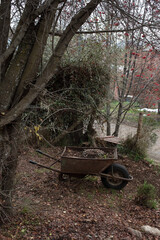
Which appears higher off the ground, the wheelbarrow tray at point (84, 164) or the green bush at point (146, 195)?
the wheelbarrow tray at point (84, 164)

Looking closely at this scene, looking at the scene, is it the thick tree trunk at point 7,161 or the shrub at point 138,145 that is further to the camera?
the shrub at point 138,145

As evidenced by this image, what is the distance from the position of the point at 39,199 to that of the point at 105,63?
363cm

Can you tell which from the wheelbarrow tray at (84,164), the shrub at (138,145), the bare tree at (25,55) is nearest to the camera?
the bare tree at (25,55)

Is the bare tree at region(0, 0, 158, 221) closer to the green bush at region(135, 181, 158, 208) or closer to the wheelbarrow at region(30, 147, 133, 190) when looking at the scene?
the wheelbarrow at region(30, 147, 133, 190)

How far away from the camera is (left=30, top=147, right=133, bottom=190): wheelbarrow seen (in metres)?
4.18

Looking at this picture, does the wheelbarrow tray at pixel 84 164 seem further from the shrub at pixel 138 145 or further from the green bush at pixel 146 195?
the shrub at pixel 138 145

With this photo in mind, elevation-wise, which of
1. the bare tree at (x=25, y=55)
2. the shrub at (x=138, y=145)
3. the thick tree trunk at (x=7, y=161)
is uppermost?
the bare tree at (x=25, y=55)

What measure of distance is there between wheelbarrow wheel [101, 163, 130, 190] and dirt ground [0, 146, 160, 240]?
130 mm

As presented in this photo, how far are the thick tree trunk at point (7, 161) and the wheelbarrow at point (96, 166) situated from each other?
3.53 feet

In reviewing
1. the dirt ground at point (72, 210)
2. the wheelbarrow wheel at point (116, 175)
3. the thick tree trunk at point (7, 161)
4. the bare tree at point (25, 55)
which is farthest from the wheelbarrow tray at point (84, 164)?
the bare tree at point (25, 55)

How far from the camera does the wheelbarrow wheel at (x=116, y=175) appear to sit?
4.46 meters

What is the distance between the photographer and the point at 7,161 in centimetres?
275

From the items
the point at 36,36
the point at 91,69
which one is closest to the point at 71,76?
the point at 91,69

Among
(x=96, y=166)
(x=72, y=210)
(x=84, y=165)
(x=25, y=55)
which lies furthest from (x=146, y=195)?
(x=25, y=55)
